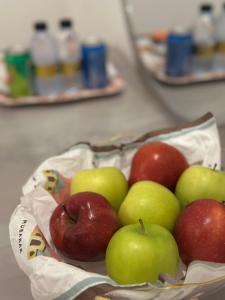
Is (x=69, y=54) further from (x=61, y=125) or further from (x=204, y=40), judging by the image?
(x=204, y=40)

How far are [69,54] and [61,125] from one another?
8.3 inches

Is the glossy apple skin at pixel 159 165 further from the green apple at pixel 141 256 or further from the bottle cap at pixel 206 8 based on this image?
the bottle cap at pixel 206 8

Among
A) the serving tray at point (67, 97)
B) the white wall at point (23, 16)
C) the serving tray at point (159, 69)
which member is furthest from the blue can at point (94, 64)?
the white wall at point (23, 16)

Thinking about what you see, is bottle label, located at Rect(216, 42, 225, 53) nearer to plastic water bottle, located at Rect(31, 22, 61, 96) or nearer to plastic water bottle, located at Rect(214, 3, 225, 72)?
plastic water bottle, located at Rect(214, 3, 225, 72)

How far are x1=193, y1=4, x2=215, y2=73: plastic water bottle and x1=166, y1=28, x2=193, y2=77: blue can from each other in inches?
0.9

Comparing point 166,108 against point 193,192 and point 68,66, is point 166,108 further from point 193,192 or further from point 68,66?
point 193,192

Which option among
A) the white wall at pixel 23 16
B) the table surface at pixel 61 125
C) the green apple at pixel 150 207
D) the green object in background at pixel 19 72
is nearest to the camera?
the green apple at pixel 150 207

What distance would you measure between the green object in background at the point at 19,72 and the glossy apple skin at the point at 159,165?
53 centimetres

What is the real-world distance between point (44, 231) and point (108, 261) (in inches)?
4.3

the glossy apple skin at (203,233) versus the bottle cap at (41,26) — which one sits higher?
the bottle cap at (41,26)

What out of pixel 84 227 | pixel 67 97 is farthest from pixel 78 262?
pixel 67 97

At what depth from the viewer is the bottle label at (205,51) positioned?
1.15 meters

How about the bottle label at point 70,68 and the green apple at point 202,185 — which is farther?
the bottle label at point 70,68

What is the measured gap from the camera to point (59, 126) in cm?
99
